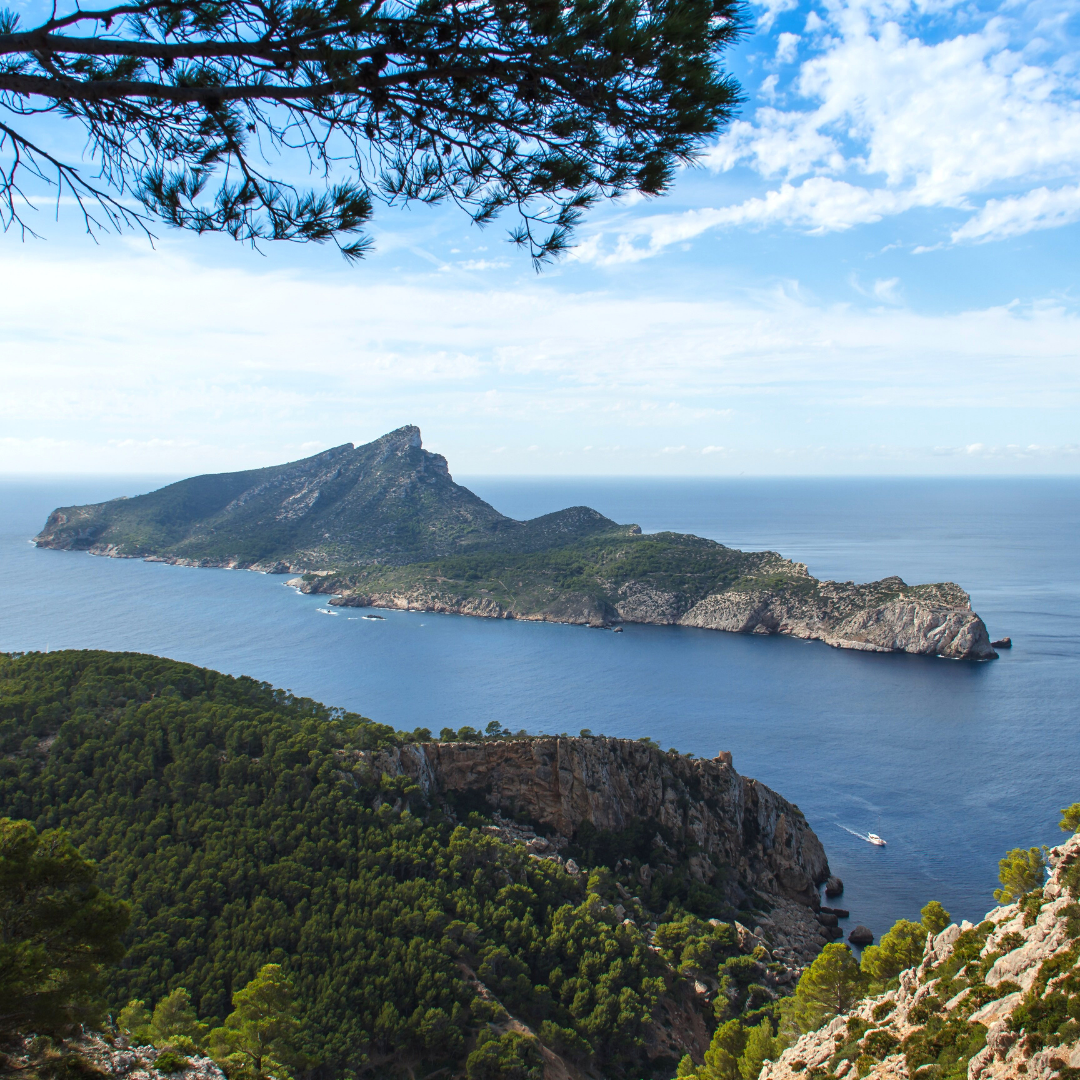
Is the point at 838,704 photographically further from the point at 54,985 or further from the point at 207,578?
the point at 207,578

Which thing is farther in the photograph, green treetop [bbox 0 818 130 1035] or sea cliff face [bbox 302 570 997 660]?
sea cliff face [bbox 302 570 997 660]

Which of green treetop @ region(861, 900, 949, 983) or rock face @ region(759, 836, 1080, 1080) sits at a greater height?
rock face @ region(759, 836, 1080, 1080)

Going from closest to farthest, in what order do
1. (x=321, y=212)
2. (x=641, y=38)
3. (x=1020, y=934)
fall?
(x=641, y=38)
(x=321, y=212)
(x=1020, y=934)

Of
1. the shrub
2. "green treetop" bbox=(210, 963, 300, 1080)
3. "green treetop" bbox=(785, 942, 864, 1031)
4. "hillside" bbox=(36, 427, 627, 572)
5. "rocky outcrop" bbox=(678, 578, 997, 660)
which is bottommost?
the shrub

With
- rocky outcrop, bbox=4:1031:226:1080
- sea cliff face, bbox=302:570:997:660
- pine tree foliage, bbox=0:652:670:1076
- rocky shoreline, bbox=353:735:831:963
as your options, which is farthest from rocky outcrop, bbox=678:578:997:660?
rocky outcrop, bbox=4:1031:226:1080

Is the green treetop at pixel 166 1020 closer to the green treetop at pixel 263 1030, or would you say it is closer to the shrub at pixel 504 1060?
the green treetop at pixel 263 1030

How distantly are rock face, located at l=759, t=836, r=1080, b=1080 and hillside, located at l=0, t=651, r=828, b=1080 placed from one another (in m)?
7.00

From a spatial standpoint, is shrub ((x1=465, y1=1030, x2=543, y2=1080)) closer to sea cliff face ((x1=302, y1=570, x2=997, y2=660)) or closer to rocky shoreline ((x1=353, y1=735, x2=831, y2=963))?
rocky shoreline ((x1=353, y1=735, x2=831, y2=963))

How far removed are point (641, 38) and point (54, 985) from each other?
13229mm

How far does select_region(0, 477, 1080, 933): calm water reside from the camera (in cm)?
3791

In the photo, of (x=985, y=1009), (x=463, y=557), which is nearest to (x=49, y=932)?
(x=985, y=1009)

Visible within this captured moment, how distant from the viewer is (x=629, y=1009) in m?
22.0

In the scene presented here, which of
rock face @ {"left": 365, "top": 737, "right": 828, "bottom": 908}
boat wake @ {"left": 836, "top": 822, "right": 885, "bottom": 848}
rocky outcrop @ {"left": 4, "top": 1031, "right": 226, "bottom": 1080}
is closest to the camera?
rocky outcrop @ {"left": 4, "top": 1031, "right": 226, "bottom": 1080}

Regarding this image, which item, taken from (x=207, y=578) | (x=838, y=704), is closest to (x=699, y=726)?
(x=838, y=704)
